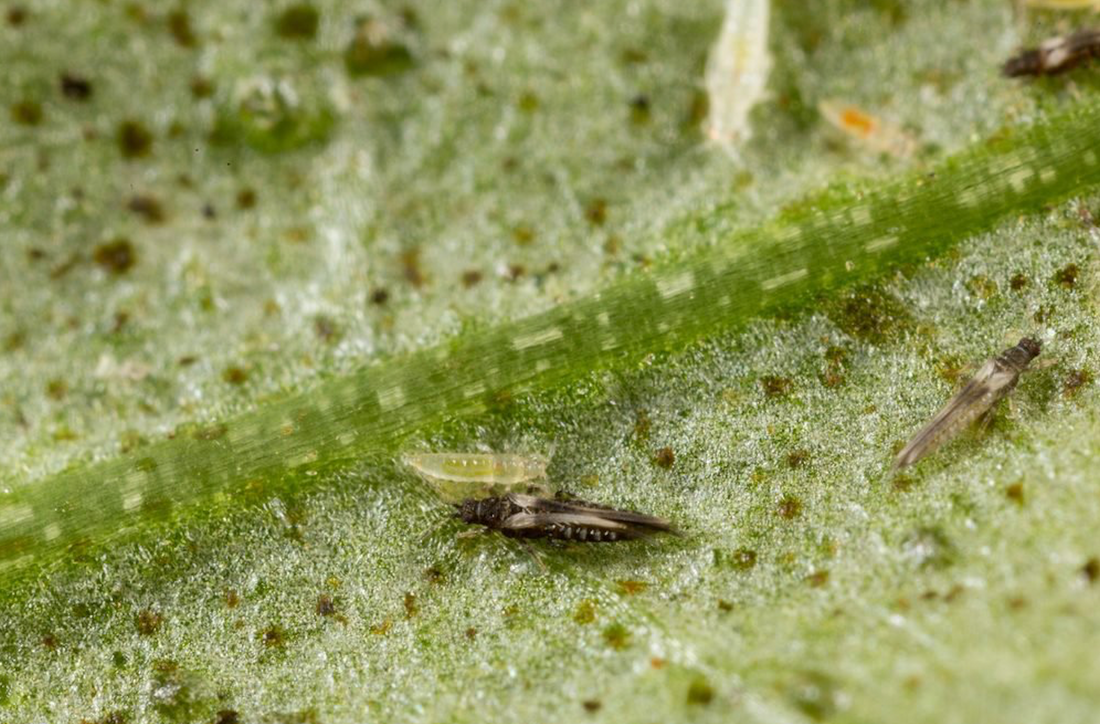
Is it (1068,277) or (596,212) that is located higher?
(1068,277)

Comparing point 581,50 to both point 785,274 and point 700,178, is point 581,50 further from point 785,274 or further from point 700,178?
point 785,274

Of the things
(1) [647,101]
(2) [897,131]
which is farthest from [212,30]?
(2) [897,131]

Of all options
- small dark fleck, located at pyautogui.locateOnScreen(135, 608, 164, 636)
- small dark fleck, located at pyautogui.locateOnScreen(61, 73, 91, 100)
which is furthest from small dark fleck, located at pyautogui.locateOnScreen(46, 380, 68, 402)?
small dark fleck, located at pyautogui.locateOnScreen(61, 73, 91, 100)

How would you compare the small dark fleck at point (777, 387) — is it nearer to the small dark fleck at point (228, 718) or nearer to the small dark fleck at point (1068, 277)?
the small dark fleck at point (1068, 277)

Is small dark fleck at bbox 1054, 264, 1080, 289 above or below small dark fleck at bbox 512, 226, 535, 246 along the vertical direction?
above

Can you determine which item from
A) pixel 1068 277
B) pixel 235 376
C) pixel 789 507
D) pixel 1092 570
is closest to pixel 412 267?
pixel 235 376

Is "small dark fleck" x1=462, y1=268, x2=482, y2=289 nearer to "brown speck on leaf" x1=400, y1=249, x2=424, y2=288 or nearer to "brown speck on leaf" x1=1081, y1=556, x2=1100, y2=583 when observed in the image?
"brown speck on leaf" x1=400, y1=249, x2=424, y2=288

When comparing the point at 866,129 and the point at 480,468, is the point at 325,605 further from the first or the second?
the point at 866,129
